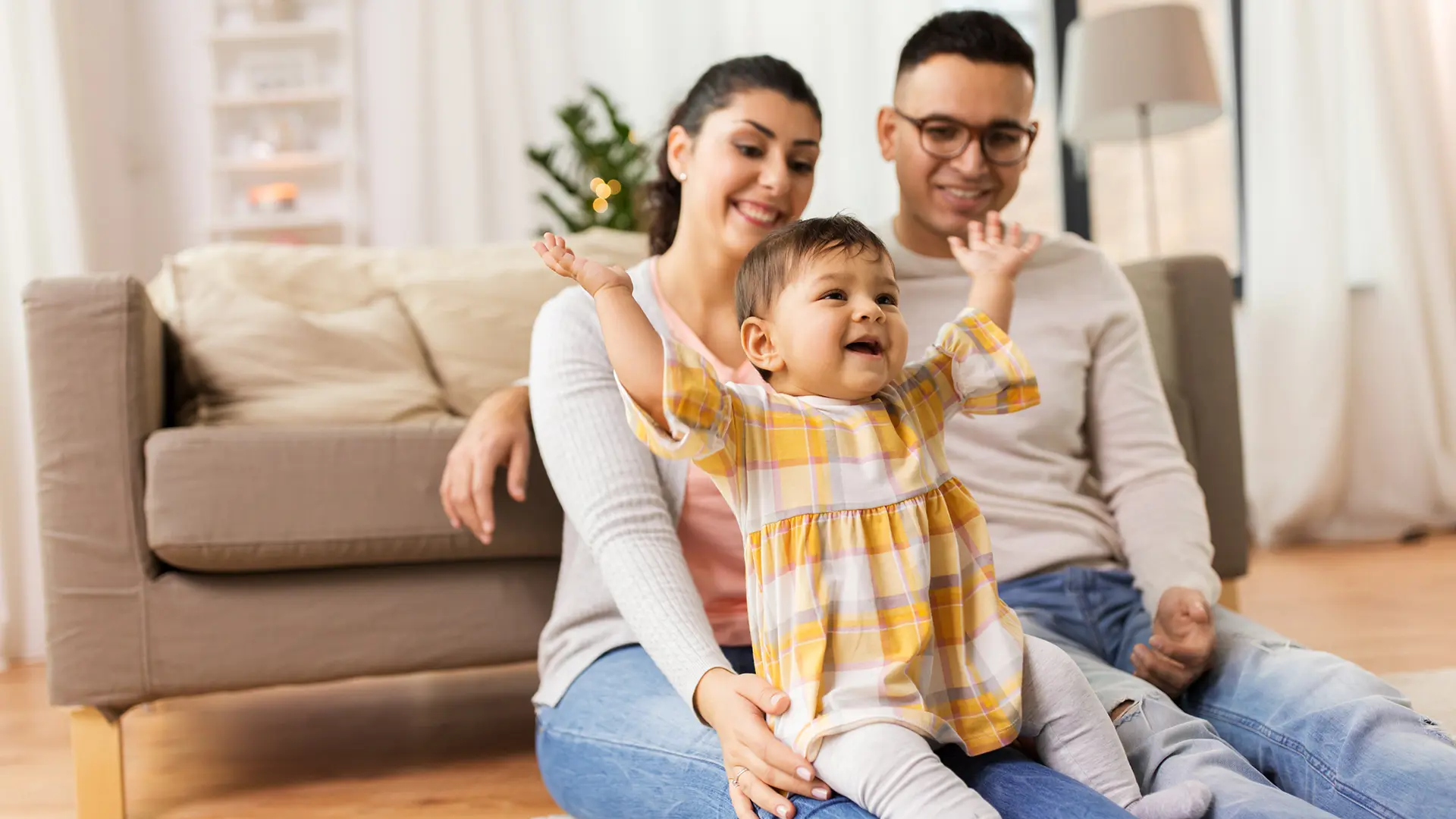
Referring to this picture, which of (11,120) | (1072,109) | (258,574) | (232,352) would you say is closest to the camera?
(258,574)

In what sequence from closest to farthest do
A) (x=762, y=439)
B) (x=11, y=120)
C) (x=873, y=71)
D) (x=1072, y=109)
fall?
1. (x=762, y=439)
2. (x=11, y=120)
3. (x=1072, y=109)
4. (x=873, y=71)

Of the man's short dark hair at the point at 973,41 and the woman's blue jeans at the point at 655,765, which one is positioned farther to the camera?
the man's short dark hair at the point at 973,41

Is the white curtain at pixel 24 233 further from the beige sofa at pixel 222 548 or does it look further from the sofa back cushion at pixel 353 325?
the beige sofa at pixel 222 548

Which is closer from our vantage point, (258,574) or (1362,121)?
(258,574)

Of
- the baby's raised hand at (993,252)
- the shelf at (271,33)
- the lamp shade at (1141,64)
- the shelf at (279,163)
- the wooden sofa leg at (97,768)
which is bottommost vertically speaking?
the wooden sofa leg at (97,768)

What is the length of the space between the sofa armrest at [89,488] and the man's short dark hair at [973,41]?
3.40 feet

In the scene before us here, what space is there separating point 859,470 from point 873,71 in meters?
3.06

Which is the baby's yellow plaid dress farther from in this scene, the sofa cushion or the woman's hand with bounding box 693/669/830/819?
the sofa cushion

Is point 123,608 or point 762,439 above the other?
point 762,439

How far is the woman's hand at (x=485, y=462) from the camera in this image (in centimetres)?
140

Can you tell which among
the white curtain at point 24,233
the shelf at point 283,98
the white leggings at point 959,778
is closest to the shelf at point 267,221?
the shelf at point 283,98

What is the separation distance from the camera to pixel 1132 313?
144 centimetres

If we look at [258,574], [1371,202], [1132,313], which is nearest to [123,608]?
[258,574]

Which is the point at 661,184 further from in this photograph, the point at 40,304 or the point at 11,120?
the point at 11,120
